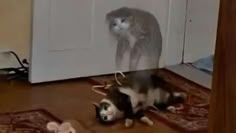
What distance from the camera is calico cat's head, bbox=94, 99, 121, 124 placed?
6.88 ft

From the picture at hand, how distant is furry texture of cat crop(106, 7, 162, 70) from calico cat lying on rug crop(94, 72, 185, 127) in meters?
0.18

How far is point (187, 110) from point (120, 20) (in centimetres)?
54

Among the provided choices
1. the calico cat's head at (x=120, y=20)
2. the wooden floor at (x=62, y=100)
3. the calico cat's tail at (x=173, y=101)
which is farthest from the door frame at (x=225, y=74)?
the calico cat's head at (x=120, y=20)

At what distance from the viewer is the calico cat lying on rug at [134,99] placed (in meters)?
2.12

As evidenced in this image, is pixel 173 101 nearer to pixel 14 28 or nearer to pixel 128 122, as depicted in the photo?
pixel 128 122

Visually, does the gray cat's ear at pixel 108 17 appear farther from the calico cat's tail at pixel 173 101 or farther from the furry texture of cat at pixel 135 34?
the calico cat's tail at pixel 173 101

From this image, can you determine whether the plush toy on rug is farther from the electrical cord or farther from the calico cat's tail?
the electrical cord

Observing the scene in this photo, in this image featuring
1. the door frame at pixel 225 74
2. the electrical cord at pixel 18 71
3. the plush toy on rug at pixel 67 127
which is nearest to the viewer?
the door frame at pixel 225 74

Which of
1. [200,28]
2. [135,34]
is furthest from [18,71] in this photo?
[200,28]

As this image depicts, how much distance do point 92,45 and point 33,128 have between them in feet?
2.56

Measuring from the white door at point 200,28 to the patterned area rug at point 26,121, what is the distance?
1219 millimetres

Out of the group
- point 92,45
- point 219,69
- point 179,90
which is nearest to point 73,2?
point 92,45

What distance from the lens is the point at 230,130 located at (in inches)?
27.5

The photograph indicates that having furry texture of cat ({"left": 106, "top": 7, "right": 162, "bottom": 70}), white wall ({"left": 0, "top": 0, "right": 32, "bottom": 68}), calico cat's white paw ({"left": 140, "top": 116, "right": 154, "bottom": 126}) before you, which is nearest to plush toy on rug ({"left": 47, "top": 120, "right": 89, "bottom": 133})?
calico cat's white paw ({"left": 140, "top": 116, "right": 154, "bottom": 126})
